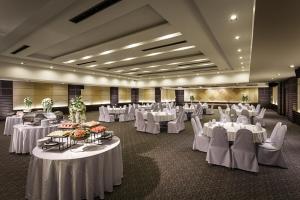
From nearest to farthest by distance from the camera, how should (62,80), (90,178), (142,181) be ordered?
1. (90,178)
2. (142,181)
3. (62,80)

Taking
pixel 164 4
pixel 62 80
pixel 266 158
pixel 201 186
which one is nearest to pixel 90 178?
pixel 201 186

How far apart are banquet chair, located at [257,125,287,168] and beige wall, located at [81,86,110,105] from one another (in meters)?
14.8

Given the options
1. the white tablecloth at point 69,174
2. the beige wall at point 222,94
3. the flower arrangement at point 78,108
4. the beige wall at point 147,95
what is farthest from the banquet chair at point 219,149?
the beige wall at point 147,95

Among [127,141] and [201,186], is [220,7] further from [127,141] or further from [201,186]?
[127,141]

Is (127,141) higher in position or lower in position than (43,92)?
lower

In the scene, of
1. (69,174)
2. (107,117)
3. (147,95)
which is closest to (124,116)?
(107,117)

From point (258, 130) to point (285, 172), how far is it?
99 centimetres

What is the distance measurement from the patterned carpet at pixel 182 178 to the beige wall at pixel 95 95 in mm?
11992

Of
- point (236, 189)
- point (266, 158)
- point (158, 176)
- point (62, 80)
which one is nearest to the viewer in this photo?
point (236, 189)

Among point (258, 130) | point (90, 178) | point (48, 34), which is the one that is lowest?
point (90, 178)

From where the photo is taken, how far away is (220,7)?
3768 millimetres

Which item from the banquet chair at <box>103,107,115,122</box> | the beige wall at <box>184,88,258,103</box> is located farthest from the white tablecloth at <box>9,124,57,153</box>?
the beige wall at <box>184,88,258,103</box>

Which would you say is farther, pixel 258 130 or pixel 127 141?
pixel 127 141

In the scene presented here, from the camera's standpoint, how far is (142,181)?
3342mm
